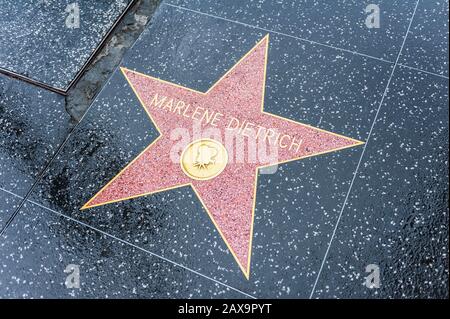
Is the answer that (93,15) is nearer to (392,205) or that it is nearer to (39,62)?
(39,62)

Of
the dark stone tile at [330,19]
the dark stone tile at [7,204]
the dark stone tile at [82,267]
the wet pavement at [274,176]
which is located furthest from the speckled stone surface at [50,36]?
the dark stone tile at [82,267]

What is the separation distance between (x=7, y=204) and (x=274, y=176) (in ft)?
3.18

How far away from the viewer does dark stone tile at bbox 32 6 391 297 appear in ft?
5.07

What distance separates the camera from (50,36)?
7.11 feet

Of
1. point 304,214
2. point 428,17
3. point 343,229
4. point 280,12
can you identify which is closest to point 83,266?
point 304,214

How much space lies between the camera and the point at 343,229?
1558mm

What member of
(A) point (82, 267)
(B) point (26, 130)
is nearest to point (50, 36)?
(B) point (26, 130)

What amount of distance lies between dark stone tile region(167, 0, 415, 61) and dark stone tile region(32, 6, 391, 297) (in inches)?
2.3

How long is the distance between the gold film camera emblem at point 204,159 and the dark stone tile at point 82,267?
33 cm

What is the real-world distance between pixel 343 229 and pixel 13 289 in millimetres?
1089

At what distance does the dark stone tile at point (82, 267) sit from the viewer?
5.00ft

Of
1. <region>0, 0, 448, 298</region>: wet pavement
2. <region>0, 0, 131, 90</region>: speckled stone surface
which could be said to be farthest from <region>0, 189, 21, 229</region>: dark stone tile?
<region>0, 0, 131, 90</region>: speckled stone surface
